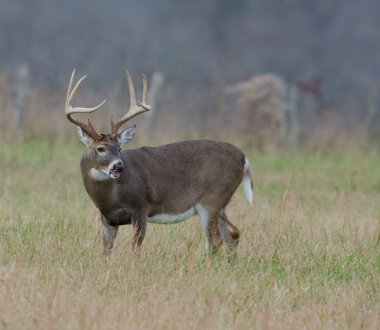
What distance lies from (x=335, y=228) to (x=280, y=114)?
936 cm

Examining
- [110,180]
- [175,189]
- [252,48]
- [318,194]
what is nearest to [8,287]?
[110,180]

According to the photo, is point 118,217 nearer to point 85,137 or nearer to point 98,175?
point 98,175

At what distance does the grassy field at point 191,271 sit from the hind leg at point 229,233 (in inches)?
3.9

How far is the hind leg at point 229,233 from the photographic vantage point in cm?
896

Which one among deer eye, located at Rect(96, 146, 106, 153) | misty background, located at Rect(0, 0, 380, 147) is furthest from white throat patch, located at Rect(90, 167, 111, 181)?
misty background, located at Rect(0, 0, 380, 147)

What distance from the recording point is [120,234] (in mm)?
9305

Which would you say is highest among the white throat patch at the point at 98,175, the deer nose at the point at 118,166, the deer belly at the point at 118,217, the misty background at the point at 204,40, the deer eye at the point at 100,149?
the deer eye at the point at 100,149

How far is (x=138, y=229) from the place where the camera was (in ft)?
28.2

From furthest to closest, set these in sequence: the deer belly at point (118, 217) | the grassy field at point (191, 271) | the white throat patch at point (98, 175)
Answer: the deer belly at point (118, 217) < the white throat patch at point (98, 175) < the grassy field at point (191, 271)

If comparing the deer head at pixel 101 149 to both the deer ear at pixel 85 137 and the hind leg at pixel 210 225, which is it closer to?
the deer ear at pixel 85 137

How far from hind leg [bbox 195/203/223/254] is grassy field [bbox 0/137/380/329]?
0.48 ft

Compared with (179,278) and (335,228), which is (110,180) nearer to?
(179,278)

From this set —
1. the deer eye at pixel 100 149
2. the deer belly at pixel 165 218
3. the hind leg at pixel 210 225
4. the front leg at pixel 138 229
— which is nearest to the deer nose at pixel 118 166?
the deer eye at pixel 100 149

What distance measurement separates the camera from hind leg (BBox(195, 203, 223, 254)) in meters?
8.95
